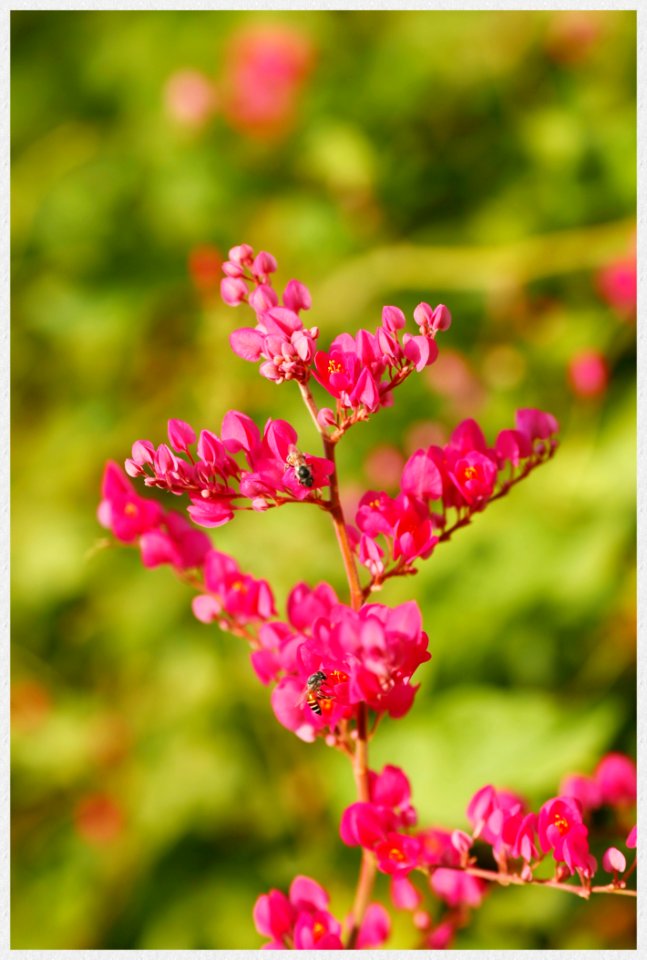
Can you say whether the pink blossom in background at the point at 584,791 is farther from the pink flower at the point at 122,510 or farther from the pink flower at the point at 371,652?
the pink flower at the point at 122,510

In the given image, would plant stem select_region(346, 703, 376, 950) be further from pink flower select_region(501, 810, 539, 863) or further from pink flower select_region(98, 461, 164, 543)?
pink flower select_region(98, 461, 164, 543)

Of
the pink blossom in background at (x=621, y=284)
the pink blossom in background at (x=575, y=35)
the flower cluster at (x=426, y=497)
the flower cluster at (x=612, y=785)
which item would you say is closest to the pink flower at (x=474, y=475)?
the flower cluster at (x=426, y=497)

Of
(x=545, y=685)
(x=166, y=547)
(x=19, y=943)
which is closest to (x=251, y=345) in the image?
(x=166, y=547)

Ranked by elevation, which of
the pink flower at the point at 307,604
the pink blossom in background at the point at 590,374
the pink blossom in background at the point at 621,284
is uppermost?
the pink blossom in background at the point at 621,284

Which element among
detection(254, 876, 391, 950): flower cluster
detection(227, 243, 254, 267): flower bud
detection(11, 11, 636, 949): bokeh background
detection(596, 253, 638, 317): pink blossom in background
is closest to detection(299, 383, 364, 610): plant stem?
detection(227, 243, 254, 267): flower bud

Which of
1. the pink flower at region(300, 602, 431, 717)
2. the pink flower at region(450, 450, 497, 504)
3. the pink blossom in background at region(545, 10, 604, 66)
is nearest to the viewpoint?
the pink flower at region(300, 602, 431, 717)

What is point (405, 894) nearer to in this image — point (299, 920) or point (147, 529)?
point (299, 920)

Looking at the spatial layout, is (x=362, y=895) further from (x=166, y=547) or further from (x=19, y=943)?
(x=19, y=943)

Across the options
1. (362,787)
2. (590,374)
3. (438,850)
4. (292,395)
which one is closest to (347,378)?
(362,787)
